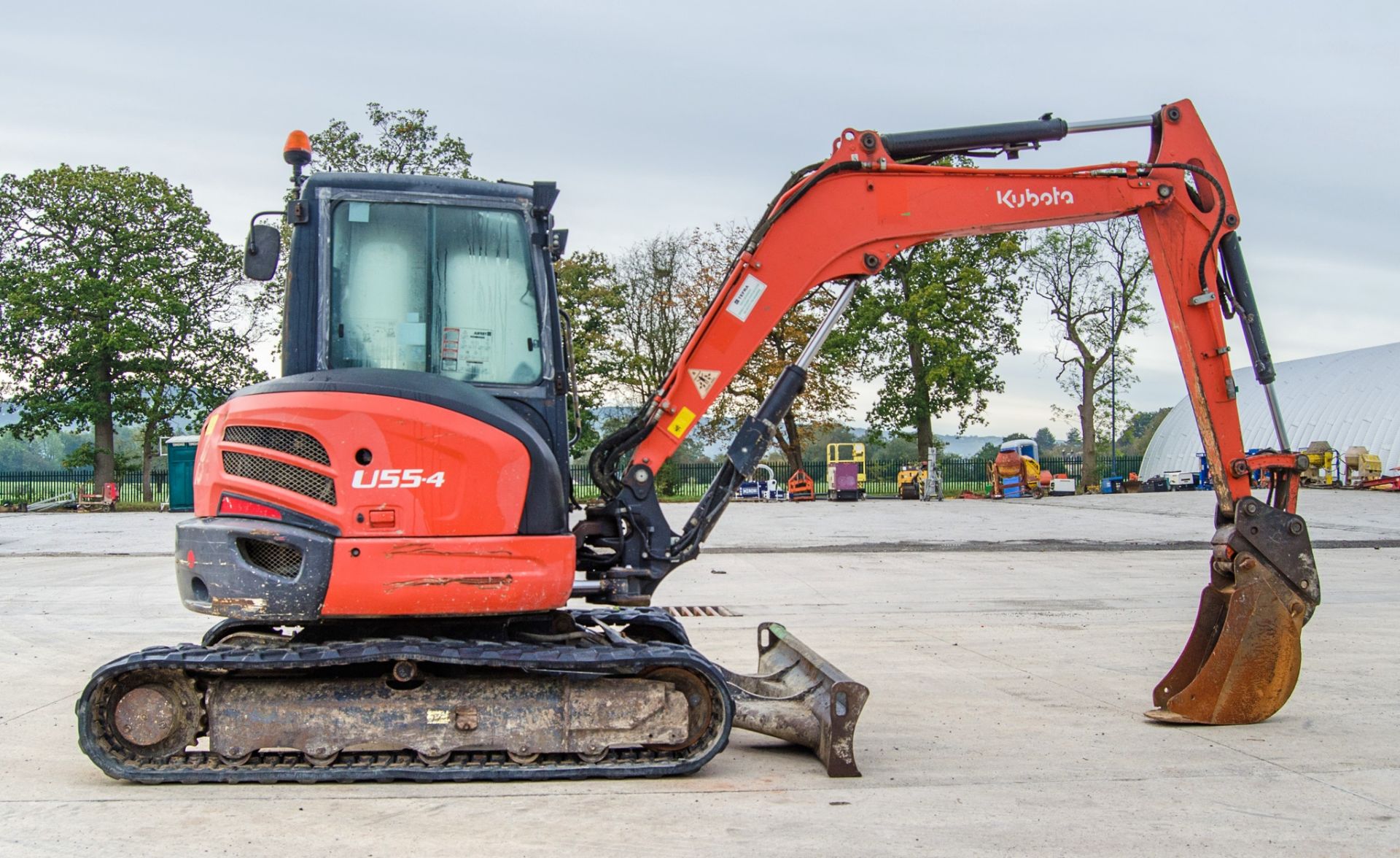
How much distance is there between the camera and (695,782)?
596 cm

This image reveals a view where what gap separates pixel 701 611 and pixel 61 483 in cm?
4369

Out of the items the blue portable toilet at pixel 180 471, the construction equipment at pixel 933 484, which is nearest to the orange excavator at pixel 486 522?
the blue portable toilet at pixel 180 471

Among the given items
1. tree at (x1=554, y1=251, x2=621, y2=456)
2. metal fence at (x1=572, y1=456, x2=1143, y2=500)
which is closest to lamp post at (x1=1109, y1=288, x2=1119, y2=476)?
metal fence at (x1=572, y1=456, x2=1143, y2=500)

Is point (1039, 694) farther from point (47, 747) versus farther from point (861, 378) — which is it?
point (861, 378)

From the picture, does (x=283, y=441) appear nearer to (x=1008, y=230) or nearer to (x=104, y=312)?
(x=1008, y=230)

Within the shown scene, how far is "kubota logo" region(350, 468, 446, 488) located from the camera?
228 inches

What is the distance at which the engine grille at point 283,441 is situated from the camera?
19.2 feet

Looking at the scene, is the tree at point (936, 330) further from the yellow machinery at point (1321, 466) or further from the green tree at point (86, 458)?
Answer: the green tree at point (86, 458)

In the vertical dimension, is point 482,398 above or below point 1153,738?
above

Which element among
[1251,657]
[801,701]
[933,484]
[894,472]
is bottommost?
[801,701]

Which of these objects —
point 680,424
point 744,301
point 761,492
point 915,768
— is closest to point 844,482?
point 761,492

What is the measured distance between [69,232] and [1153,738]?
46.0 m

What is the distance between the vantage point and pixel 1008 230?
7543 mm

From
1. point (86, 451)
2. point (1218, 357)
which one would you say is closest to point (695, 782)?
point (1218, 357)
